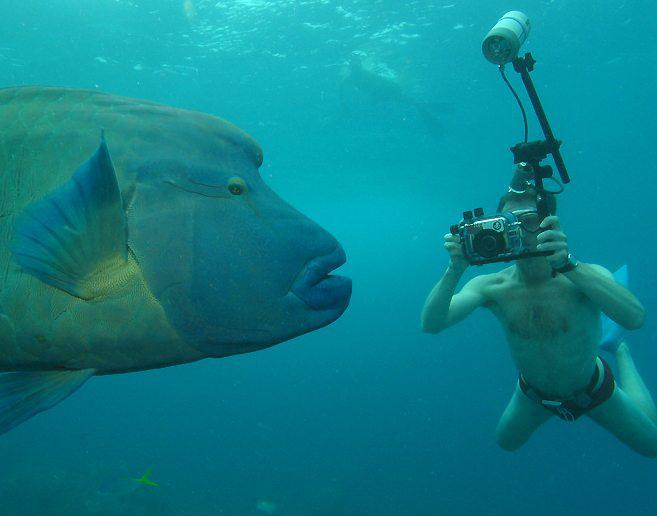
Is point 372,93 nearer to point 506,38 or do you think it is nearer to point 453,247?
point 506,38

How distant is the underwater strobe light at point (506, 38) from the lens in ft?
11.3

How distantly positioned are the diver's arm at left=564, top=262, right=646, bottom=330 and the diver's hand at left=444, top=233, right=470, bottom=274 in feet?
2.86

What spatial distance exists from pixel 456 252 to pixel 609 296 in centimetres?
137

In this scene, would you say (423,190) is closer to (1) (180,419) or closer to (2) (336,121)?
(2) (336,121)

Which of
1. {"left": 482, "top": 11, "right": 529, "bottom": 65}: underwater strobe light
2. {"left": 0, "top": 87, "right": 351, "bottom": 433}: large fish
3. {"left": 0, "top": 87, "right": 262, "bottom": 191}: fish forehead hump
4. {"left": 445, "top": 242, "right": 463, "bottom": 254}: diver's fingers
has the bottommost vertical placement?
{"left": 0, "top": 87, "right": 351, "bottom": 433}: large fish

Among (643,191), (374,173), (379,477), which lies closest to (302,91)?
(374,173)

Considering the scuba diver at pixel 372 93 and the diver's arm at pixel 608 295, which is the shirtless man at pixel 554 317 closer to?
the diver's arm at pixel 608 295

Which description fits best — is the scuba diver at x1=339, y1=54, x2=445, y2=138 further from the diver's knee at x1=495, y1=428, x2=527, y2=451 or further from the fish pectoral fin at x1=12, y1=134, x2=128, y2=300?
the fish pectoral fin at x1=12, y1=134, x2=128, y2=300

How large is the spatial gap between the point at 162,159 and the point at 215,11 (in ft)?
51.9

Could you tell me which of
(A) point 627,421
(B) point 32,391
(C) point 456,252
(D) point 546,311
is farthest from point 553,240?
(B) point 32,391

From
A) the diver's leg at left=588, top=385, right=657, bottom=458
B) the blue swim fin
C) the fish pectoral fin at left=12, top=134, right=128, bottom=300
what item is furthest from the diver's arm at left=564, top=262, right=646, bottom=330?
the fish pectoral fin at left=12, top=134, right=128, bottom=300

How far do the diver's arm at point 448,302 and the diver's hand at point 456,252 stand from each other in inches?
3.0

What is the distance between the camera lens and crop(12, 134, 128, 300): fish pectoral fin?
103 centimetres

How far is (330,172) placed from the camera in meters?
33.8
